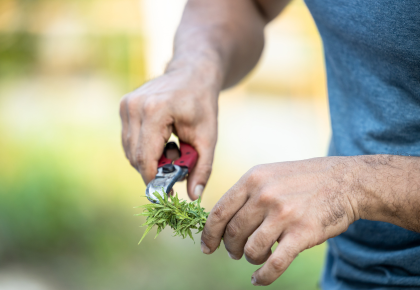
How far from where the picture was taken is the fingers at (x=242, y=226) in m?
1.23

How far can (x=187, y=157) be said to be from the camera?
1773mm

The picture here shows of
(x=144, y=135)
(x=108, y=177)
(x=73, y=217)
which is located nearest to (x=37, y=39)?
(x=108, y=177)

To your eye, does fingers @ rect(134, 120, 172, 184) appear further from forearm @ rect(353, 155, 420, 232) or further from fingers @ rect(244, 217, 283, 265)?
forearm @ rect(353, 155, 420, 232)

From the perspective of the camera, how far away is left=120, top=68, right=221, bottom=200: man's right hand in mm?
1738

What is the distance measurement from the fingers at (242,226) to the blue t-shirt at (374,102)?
698mm

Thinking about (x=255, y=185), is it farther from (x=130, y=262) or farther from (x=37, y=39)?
(x=37, y=39)

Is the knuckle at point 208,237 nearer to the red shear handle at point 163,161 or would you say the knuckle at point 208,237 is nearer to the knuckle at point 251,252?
the knuckle at point 251,252

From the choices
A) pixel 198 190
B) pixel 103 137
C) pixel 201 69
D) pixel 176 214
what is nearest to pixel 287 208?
pixel 176 214

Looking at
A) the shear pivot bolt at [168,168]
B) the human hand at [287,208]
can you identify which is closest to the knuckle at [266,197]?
the human hand at [287,208]

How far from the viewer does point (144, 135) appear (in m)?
1.74

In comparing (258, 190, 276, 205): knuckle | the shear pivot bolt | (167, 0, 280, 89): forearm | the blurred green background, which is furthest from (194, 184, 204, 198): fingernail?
the blurred green background

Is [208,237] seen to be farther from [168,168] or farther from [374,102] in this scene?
[374,102]

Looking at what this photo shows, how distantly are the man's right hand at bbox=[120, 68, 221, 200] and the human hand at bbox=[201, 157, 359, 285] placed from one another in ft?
1.80

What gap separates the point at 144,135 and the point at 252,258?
0.78 metres
